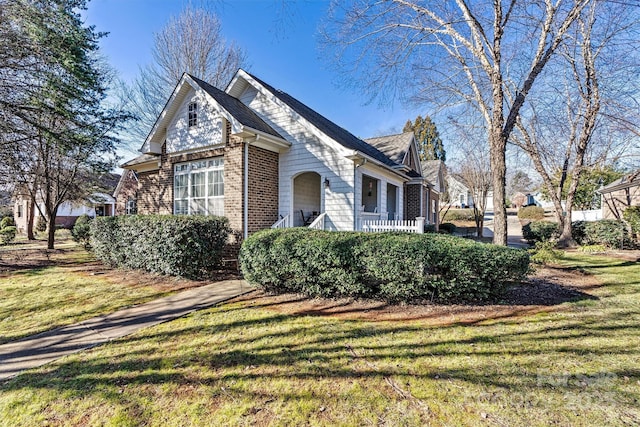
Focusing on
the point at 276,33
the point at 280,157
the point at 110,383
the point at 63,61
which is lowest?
the point at 110,383

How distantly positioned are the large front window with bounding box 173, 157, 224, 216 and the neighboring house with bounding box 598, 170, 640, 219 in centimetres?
2138

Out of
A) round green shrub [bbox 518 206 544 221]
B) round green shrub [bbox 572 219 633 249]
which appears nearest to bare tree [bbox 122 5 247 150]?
round green shrub [bbox 572 219 633 249]

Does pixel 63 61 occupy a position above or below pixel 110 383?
above

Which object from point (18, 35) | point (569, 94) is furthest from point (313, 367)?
point (569, 94)

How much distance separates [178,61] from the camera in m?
19.0

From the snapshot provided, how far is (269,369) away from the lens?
11.3 feet

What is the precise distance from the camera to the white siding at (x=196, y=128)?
973 centimetres

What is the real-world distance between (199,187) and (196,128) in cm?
210

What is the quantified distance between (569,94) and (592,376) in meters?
12.7

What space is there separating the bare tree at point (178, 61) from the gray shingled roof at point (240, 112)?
10.7m

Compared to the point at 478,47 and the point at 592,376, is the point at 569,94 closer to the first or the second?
the point at 478,47

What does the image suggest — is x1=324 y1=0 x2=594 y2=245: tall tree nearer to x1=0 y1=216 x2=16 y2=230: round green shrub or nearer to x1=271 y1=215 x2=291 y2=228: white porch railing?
x1=271 y1=215 x2=291 y2=228: white porch railing

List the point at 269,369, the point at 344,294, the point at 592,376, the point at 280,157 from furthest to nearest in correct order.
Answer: the point at 280,157 < the point at 344,294 < the point at 269,369 < the point at 592,376

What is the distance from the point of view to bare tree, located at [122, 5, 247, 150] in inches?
734
